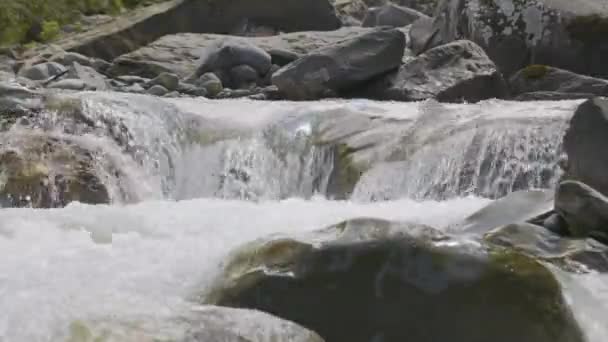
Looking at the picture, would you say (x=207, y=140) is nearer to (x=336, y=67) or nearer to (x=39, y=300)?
(x=336, y=67)

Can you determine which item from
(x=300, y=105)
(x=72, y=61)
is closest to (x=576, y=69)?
(x=300, y=105)

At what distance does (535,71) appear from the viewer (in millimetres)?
10875

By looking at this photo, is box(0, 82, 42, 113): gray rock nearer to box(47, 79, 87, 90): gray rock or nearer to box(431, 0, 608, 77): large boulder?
box(47, 79, 87, 90): gray rock

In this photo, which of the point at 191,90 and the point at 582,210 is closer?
the point at 582,210

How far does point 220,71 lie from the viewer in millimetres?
12469

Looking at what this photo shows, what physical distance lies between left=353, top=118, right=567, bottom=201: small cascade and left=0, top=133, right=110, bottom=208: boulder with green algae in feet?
6.86

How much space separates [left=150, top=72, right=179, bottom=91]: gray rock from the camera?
38.8ft

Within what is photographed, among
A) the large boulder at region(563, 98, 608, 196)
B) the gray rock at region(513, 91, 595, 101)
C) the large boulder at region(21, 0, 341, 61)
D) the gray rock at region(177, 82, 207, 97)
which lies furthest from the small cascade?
the large boulder at region(21, 0, 341, 61)

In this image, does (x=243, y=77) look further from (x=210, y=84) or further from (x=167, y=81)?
(x=167, y=81)

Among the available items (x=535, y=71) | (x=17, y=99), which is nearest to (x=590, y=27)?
(x=535, y=71)


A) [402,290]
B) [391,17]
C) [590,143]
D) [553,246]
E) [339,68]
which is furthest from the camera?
[391,17]

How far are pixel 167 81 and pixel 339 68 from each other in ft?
7.78

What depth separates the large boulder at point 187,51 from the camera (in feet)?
42.9

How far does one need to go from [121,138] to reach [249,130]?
111cm
